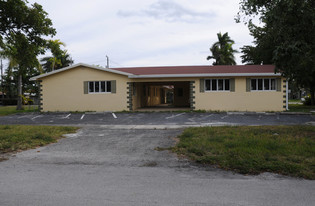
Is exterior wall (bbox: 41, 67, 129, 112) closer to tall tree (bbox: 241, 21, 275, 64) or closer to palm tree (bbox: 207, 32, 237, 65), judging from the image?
tall tree (bbox: 241, 21, 275, 64)

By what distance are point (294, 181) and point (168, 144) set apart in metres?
4.07

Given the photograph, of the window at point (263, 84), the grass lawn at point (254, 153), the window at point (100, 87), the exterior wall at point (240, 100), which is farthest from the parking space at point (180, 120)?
the grass lawn at point (254, 153)

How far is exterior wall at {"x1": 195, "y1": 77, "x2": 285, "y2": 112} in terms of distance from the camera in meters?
20.2

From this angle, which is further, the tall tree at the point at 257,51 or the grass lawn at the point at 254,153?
the tall tree at the point at 257,51

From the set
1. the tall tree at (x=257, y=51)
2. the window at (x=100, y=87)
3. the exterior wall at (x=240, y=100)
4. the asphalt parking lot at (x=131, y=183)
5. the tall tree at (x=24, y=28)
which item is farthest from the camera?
the tall tree at (x=257, y=51)

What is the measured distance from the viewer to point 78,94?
21.5 meters

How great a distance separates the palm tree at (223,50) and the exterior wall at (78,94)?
1035 inches

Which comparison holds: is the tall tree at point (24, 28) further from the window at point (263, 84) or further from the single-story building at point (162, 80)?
the window at point (263, 84)

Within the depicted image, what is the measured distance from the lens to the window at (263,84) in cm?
2039

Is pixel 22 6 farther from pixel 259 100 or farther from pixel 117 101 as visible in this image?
pixel 259 100

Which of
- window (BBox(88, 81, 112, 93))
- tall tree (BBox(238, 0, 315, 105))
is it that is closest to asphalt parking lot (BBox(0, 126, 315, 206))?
tall tree (BBox(238, 0, 315, 105))

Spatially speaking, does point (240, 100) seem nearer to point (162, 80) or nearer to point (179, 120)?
point (162, 80)

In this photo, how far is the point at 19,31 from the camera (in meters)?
13.9

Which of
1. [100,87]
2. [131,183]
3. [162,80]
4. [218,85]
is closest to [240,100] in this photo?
[218,85]
